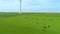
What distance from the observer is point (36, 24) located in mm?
16391

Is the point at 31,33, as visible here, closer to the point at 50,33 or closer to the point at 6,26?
the point at 50,33

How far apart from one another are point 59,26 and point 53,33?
2.55 meters

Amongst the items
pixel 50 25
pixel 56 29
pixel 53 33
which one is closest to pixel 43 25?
pixel 50 25

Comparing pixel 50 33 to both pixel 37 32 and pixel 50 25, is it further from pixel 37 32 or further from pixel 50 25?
pixel 50 25

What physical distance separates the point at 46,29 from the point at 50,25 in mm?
1533

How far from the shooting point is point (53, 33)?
44.3 ft

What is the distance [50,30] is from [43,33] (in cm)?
131

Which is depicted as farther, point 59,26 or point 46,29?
point 59,26

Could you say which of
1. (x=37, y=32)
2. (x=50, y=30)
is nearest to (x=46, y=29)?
(x=50, y=30)

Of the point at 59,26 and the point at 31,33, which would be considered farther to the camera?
the point at 59,26

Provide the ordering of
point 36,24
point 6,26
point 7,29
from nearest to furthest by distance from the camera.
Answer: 1. point 7,29
2. point 6,26
3. point 36,24

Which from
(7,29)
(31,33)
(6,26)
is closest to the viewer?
(31,33)

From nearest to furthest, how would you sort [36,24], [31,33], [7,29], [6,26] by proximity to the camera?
1. [31,33]
2. [7,29]
3. [6,26]
4. [36,24]

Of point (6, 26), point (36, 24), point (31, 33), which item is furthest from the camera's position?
point (36, 24)
